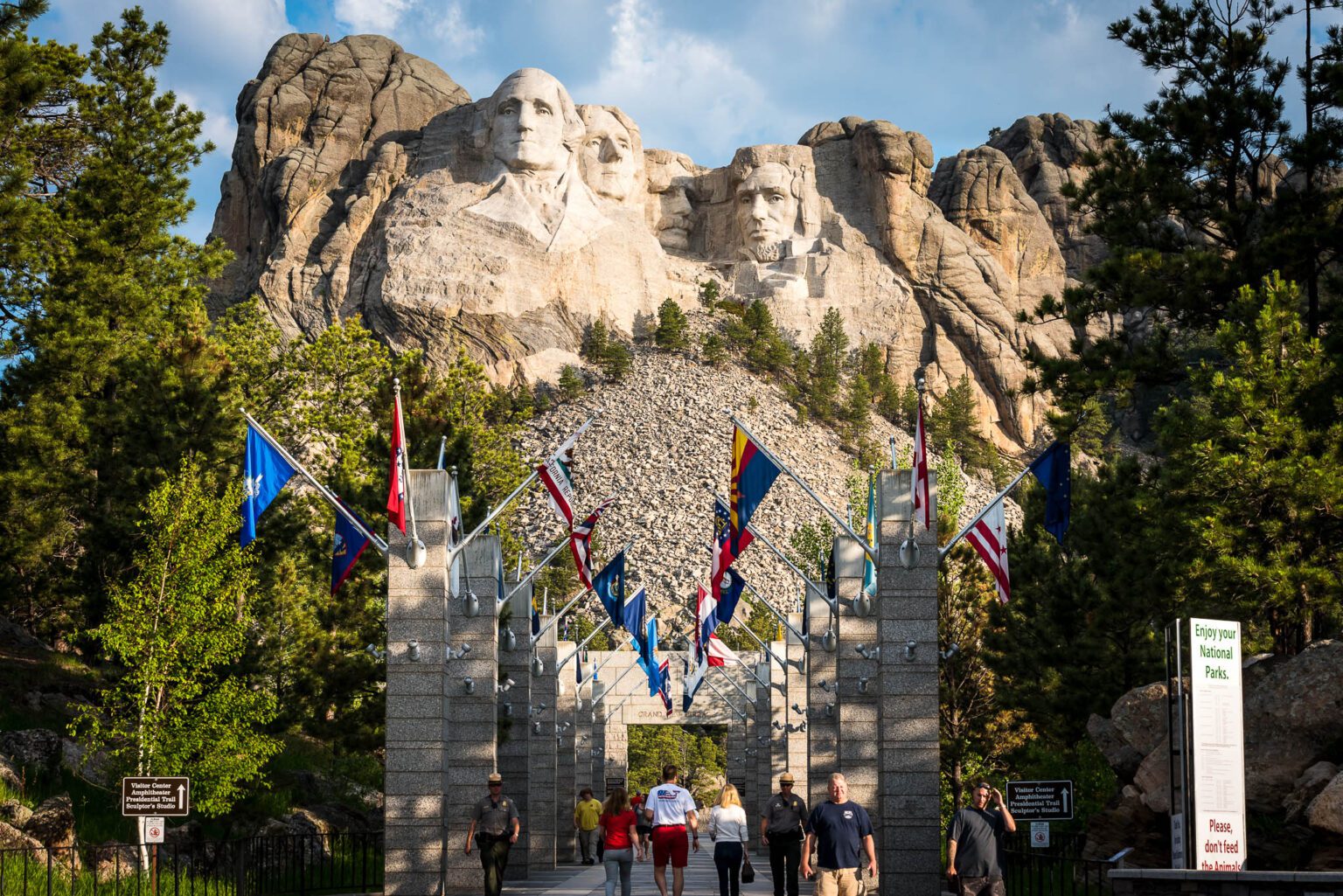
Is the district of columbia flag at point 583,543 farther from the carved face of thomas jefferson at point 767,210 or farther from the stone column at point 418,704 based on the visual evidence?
the carved face of thomas jefferson at point 767,210

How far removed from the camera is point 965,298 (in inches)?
4791

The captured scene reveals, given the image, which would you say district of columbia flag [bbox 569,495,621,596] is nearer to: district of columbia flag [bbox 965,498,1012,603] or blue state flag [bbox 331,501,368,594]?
blue state flag [bbox 331,501,368,594]

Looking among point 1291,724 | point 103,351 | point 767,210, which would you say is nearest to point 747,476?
point 1291,724

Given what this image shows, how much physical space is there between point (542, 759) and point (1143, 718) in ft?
49.2

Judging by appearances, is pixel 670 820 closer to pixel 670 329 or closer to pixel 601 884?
pixel 601 884

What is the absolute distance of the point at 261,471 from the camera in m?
21.4

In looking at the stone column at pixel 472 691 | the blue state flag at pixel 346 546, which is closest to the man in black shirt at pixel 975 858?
the stone column at pixel 472 691

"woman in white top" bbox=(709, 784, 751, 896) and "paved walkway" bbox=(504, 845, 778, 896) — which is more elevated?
"woman in white top" bbox=(709, 784, 751, 896)

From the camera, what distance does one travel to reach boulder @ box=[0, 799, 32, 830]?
68.1ft

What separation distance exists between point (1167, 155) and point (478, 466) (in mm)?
24560

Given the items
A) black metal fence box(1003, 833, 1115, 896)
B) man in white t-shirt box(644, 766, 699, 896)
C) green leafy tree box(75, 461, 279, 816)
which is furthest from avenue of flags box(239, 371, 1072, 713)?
man in white t-shirt box(644, 766, 699, 896)

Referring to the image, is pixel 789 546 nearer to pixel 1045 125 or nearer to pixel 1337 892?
pixel 1045 125

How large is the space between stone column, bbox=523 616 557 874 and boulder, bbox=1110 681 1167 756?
1174cm

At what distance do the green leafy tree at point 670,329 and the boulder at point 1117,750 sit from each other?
9075 cm
